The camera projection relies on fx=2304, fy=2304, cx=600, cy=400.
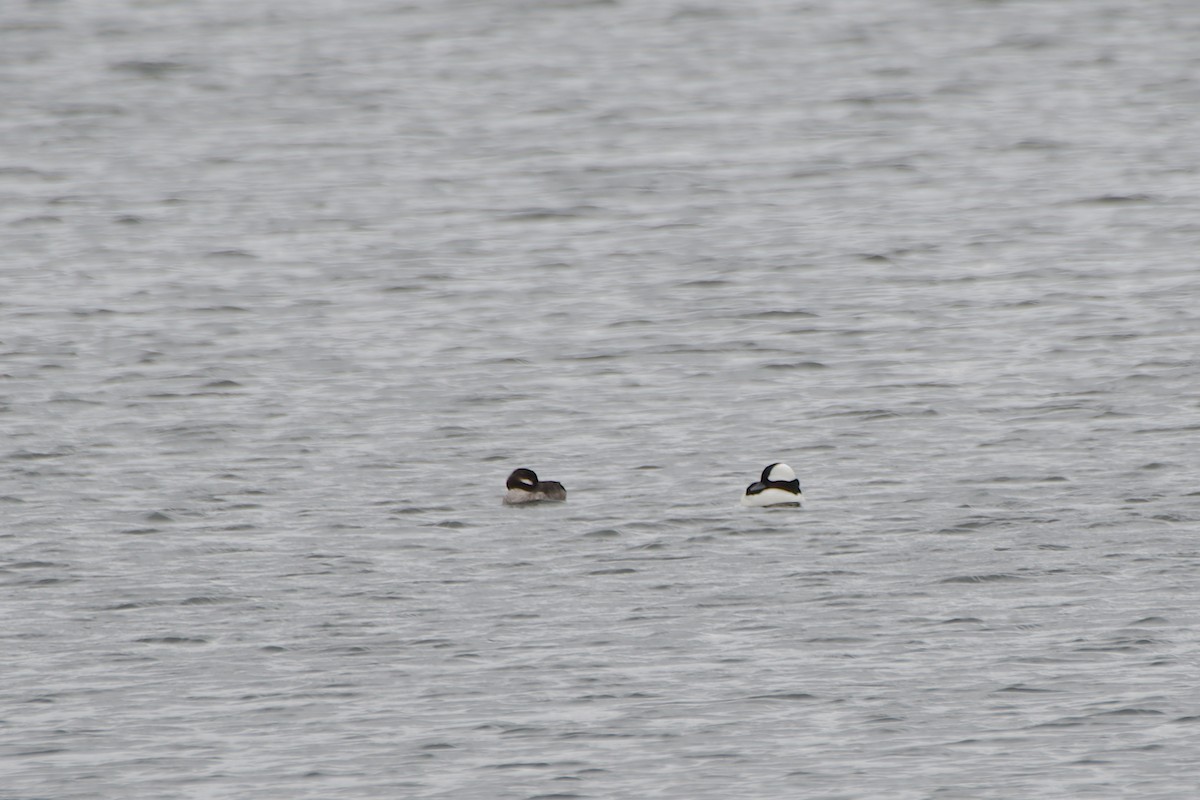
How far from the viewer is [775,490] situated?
2164 cm

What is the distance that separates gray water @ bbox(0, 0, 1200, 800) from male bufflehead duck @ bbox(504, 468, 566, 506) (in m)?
0.36

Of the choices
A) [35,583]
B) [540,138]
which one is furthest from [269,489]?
[540,138]

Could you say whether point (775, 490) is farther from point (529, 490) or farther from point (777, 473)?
point (529, 490)

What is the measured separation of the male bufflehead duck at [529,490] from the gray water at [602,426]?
0.36 metres

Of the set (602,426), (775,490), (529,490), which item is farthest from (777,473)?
(602,426)

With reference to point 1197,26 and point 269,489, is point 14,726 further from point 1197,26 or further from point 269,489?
point 1197,26

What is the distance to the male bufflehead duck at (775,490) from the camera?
2155cm

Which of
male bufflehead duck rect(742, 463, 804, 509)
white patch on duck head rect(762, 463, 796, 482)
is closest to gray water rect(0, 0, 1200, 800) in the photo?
male bufflehead duck rect(742, 463, 804, 509)

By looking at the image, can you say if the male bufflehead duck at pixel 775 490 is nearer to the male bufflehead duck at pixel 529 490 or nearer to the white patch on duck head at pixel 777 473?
the white patch on duck head at pixel 777 473

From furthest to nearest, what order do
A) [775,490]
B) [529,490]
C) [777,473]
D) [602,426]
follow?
[602,426], [529,490], [777,473], [775,490]

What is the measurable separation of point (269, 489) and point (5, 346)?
27.5ft

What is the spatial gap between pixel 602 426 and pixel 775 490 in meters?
4.47

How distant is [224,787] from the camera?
1470cm

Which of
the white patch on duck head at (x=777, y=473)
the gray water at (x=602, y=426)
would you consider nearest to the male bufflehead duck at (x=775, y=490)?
the white patch on duck head at (x=777, y=473)
